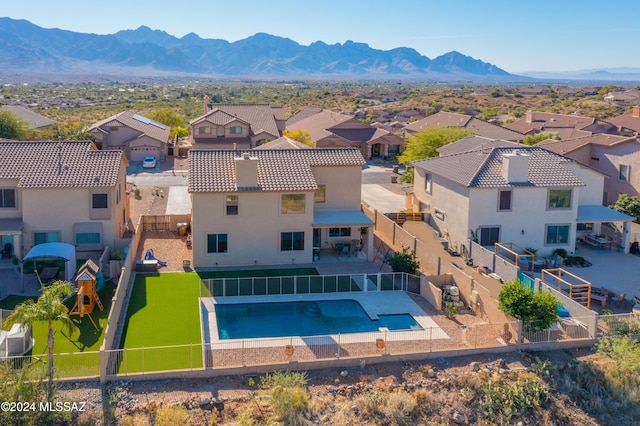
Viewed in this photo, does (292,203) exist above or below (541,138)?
below

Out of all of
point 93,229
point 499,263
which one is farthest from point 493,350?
point 93,229

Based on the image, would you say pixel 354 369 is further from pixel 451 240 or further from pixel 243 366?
pixel 451 240

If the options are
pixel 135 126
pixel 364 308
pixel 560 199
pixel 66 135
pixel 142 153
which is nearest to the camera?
pixel 364 308

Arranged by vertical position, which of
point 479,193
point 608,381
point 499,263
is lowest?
point 608,381

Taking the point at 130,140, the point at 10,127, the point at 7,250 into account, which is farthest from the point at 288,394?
the point at 130,140

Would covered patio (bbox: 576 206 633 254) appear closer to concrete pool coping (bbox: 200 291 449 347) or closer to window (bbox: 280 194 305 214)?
concrete pool coping (bbox: 200 291 449 347)

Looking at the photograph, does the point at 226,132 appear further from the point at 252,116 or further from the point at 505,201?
the point at 505,201

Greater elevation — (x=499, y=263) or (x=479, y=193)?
(x=479, y=193)
